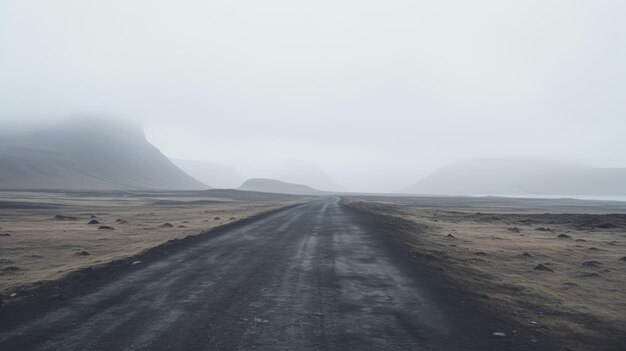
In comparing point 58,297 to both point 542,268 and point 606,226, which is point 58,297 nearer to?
point 542,268

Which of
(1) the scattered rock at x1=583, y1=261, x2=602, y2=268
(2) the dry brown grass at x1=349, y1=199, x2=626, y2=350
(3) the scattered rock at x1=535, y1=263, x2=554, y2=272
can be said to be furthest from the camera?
(1) the scattered rock at x1=583, y1=261, x2=602, y2=268

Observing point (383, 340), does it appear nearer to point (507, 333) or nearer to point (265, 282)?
point (507, 333)

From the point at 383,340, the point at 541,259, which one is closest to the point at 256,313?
the point at 383,340

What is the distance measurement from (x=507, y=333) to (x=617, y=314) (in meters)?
4.84

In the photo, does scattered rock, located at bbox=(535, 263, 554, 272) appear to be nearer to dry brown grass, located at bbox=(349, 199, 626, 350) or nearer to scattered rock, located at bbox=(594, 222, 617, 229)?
dry brown grass, located at bbox=(349, 199, 626, 350)

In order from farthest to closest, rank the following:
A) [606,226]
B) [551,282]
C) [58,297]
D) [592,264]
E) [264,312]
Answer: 1. [606,226]
2. [592,264]
3. [551,282]
4. [58,297]
5. [264,312]

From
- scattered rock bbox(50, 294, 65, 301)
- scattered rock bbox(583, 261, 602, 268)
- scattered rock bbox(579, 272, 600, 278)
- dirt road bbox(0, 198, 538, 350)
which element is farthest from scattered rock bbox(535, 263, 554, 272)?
scattered rock bbox(50, 294, 65, 301)

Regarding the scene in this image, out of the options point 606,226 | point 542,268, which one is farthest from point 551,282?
point 606,226

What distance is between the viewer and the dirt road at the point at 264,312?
28.5 feet

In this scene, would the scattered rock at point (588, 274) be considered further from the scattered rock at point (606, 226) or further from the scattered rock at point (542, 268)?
the scattered rock at point (606, 226)

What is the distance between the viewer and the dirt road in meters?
8.68

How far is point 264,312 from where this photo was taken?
34.9ft

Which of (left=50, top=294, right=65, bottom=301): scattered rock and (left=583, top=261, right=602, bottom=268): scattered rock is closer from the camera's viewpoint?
(left=50, top=294, right=65, bottom=301): scattered rock

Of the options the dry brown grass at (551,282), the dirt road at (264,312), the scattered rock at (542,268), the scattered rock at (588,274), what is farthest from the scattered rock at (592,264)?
the dirt road at (264,312)
